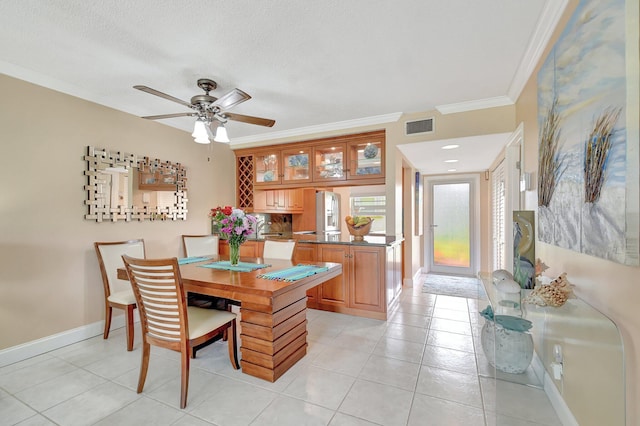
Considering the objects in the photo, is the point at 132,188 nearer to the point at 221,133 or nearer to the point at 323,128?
the point at 221,133

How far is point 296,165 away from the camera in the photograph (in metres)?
4.23

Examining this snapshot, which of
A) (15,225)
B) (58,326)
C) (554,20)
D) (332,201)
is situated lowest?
(58,326)

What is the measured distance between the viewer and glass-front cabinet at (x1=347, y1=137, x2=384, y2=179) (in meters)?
3.67

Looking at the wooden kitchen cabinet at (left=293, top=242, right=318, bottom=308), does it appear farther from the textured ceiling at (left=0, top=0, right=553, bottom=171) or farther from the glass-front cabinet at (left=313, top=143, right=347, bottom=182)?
the textured ceiling at (left=0, top=0, right=553, bottom=171)

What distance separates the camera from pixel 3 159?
7.57 feet

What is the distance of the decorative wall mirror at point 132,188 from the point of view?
2873 mm

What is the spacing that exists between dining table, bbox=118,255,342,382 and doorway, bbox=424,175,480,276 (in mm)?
4205

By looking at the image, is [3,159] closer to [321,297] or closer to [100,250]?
[100,250]

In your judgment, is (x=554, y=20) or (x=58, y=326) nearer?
(x=554, y=20)

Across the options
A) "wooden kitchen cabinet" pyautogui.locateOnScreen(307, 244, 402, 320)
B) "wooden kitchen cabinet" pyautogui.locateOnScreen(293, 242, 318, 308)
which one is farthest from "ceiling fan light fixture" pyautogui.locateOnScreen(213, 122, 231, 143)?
"wooden kitchen cabinet" pyautogui.locateOnScreen(307, 244, 402, 320)

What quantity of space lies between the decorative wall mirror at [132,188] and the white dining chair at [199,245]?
1.14 ft

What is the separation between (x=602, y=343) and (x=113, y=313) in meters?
3.98

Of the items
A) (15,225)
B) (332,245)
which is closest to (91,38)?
(15,225)

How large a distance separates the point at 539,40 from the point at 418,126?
1506 mm
